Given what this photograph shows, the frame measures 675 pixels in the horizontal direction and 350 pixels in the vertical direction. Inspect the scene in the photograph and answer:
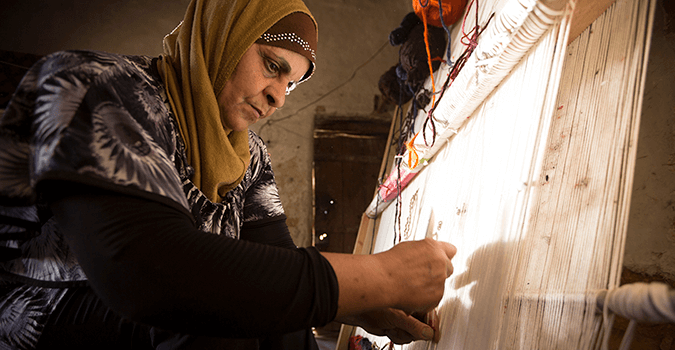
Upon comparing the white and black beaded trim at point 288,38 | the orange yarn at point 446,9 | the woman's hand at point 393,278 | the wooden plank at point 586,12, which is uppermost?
the orange yarn at point 446,9

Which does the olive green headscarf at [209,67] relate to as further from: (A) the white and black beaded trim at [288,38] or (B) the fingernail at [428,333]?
(B) the fingernail at [428,333]

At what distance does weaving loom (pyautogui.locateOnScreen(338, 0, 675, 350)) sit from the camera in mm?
452

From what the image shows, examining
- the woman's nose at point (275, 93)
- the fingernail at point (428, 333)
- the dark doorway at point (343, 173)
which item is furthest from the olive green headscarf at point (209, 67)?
the dark doorway at point (343, 173)

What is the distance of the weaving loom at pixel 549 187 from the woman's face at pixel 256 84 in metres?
0.46

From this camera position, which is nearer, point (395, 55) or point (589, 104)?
point (589, 104)

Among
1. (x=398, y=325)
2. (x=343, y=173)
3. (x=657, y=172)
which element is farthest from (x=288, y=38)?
(x=343, y=173)

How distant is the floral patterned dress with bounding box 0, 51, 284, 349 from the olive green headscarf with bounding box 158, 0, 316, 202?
0.05m

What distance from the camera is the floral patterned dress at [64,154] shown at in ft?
Answer: 1.41

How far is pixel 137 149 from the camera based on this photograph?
1.57 feet

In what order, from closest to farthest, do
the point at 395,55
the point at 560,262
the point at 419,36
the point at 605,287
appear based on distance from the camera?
the point at 605,287, the point at 560,262, the point at 419,36, the point at 395,55

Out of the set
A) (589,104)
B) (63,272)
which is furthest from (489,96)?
(63,272)

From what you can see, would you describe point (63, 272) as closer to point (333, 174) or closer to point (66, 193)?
point (66, 193)

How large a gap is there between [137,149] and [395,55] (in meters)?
4.21

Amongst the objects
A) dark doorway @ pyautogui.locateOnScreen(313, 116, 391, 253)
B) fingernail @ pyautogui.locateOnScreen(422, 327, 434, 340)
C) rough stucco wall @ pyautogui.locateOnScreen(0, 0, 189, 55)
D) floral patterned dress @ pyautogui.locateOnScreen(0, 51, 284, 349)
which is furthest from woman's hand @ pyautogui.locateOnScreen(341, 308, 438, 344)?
rough stucco wall @ pyautogui.locateOnScreen(0, 0, 189, 55)
